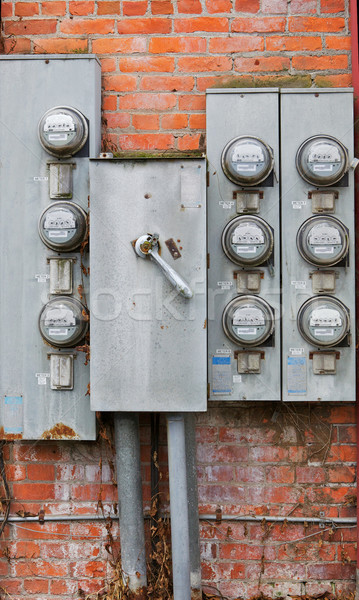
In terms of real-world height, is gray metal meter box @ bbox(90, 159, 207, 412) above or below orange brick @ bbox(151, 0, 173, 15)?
below

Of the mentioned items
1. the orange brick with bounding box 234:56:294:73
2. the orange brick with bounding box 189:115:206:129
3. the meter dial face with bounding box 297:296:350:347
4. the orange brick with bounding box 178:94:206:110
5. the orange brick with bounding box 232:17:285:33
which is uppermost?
the orange brick with bounding box 232:17:285:33

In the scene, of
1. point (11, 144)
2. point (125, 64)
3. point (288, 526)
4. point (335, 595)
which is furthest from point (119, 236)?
point (335, 595)

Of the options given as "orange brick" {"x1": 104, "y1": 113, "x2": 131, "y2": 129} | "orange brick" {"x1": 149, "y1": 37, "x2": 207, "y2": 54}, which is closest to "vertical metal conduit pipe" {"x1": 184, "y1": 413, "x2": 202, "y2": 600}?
"orange brick" {"x1": 104, "y1": 113, "x2": 131, "y2": 129}

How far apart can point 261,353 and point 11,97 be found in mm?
1257

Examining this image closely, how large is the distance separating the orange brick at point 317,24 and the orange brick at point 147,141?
0.61 m

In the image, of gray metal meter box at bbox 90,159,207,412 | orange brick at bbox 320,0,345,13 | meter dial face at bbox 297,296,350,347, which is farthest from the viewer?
orange brick at bbox 320,0,345,13

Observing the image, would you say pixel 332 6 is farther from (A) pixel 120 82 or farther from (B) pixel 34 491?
(B) pixel 34 491

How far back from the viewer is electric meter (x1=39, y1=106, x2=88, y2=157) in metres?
1.76

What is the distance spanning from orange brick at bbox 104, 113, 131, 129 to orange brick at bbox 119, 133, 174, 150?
43 mm

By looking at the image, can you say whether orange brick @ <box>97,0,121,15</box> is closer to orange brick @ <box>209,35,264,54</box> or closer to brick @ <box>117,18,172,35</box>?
brick @ <box>117,18,172,35</box>

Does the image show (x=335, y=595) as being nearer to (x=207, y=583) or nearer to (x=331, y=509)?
(x=331, y=509)

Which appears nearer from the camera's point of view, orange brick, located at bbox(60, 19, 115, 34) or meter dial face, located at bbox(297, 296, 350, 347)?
meter dial face, located at bbox(297, 296, 350, 347)

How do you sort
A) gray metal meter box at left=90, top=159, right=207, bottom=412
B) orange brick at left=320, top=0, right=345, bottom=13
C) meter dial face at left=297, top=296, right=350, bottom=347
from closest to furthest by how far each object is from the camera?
gray metal meter box at left=90, top=159, right=207, bottom=412
meter dial face at left=297, top=296, right=350, bottom=347
orange brick at left=320, top=0, right=345, bottom=13

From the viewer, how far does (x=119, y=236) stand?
160 cm
